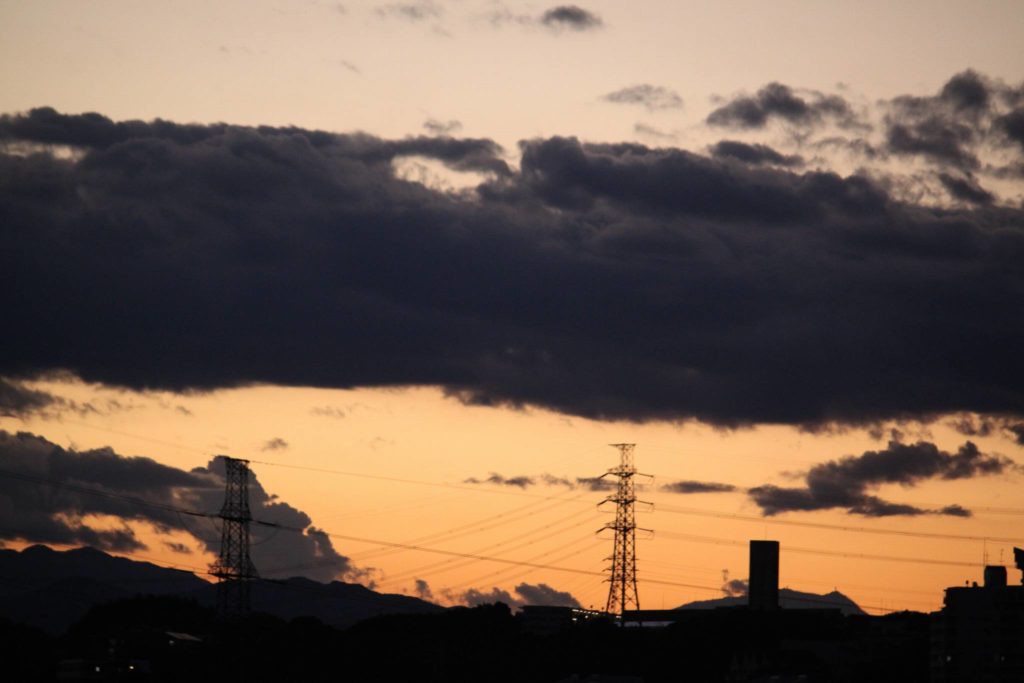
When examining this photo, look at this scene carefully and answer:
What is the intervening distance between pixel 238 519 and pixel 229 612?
50.9ft

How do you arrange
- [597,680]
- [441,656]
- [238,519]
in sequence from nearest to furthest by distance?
[238,519] → [441,656] → [597,680]

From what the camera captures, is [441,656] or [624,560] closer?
[441,656]

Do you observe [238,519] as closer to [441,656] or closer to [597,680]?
[441,656]

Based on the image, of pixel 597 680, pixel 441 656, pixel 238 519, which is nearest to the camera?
pixel 238 519

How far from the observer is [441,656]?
18038 centimetres

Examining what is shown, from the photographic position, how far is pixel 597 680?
194 metres

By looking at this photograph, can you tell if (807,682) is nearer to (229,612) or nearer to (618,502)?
(618,502)

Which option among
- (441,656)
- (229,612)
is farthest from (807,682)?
(229,612)

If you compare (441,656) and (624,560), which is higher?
(624,560)

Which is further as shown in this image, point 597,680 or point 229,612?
point 597,680

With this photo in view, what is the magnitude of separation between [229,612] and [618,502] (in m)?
52.6

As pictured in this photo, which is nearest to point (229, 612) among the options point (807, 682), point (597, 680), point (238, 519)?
point (238, 519)

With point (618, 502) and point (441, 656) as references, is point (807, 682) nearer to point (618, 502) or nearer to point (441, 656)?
point (618, 502)

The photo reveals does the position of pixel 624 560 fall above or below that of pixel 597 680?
above
